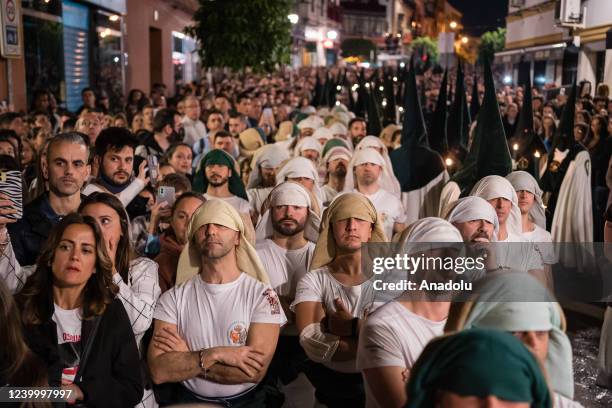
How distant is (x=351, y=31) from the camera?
127438 millimetres

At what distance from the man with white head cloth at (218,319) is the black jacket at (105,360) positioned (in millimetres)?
482

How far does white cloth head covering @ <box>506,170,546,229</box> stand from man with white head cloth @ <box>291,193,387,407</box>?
187cm

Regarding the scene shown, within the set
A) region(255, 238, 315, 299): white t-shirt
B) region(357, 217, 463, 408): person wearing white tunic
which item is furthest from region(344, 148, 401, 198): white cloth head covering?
region(357, 217, 463, 408): person wearing white tunic

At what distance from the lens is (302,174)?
289 inches

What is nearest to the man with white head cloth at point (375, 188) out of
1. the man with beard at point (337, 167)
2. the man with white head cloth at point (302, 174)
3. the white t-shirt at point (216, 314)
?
the man with white head cloth at point (302, 174)

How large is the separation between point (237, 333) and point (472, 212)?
5.20 feet

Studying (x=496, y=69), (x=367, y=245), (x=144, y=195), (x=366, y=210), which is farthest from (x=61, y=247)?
(x=496, y=69)

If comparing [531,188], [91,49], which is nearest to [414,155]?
[531,188]

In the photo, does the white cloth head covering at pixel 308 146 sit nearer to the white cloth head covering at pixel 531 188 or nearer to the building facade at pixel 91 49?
the white cloth head covering at pixel 531 188

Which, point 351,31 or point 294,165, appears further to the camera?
point 351,31

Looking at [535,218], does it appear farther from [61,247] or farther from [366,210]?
[61,247]

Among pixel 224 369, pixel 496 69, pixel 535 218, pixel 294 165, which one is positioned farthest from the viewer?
pixel 496 69

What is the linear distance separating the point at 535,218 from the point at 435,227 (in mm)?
3533

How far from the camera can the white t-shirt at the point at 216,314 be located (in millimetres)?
4410
